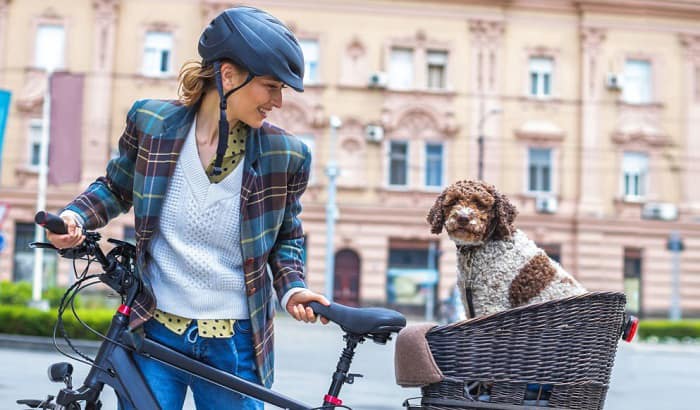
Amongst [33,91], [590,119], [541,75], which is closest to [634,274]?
[590,119]

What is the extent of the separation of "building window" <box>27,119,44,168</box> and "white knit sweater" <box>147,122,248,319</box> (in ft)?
94.7

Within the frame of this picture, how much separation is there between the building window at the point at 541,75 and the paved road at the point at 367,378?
13.7m

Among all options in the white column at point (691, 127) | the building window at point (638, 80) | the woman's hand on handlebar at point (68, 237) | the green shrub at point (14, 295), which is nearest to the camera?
the woman's hand on handlebar at point (68, 237)

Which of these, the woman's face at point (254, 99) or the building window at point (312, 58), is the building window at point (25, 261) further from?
the woman's face at point (254, 99)

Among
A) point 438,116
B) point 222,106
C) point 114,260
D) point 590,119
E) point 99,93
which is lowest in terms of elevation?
point 114,260

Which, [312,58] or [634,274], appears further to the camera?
[634,274]

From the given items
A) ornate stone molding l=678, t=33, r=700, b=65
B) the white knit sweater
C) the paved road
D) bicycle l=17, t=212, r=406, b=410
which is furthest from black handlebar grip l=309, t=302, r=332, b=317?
ornate stone molding l=678, t=33, r=700, b=65

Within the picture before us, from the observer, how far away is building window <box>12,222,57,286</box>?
2972cm

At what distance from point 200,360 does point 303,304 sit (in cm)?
36

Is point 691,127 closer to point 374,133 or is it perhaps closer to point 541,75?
point 541,75

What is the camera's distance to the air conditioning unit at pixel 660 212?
30953 millimetres

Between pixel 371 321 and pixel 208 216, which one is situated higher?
pixel 208 216

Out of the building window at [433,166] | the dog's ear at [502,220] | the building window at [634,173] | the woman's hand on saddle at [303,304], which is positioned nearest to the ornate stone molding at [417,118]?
the building window at [433,166]

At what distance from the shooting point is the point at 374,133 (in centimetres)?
3031
